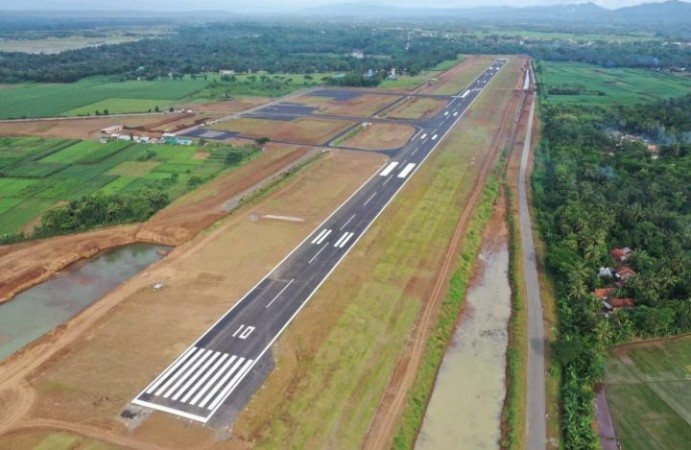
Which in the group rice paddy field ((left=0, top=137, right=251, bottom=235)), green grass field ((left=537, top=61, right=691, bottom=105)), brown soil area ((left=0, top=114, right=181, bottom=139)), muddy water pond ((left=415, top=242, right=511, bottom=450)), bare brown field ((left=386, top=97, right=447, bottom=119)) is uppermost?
green grass field ((left=537, top=61, right=691, bottom=105))

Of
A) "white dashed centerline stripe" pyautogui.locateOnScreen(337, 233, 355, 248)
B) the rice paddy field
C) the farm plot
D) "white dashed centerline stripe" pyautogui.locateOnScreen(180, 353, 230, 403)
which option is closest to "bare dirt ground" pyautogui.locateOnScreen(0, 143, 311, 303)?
the rice paddy field

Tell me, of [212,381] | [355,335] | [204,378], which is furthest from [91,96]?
[355,335]

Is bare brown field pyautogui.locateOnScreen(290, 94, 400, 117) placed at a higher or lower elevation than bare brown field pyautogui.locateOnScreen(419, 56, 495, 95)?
lower

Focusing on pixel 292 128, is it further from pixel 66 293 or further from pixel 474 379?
pixel 474 379

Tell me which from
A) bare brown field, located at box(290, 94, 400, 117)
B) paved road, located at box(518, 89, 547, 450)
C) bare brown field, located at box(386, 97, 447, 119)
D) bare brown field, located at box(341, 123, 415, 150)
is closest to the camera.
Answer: paved road, located at box(518, 89, 547, 450)

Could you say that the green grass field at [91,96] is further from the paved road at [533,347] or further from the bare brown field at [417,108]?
the paved road at [533,347]

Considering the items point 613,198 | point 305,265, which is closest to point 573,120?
point 613,198

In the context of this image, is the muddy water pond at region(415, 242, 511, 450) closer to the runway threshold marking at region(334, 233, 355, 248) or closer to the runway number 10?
the runway threshold marking at region(334, 233, 355, 248)
